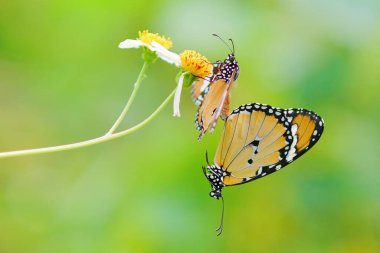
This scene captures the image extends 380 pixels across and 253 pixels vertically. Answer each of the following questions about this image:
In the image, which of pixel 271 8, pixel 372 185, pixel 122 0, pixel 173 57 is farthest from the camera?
pixel 122 0

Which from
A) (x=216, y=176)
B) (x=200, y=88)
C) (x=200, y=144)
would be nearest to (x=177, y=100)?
(x=200, y=88)

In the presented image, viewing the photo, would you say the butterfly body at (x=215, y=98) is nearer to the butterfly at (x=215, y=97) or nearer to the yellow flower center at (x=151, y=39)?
the butterfly at (x=215, y=97)

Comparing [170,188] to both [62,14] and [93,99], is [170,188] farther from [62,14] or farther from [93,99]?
[62,14]

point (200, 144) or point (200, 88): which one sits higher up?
point (200, 88)

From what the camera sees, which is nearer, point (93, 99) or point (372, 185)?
point (372, 185)

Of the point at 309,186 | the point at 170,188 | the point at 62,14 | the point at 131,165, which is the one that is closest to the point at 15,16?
the point at 62,14

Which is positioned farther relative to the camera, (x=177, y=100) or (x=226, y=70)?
(x=226, y=70)

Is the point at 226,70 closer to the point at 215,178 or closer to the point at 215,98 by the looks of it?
the point at 215,98
